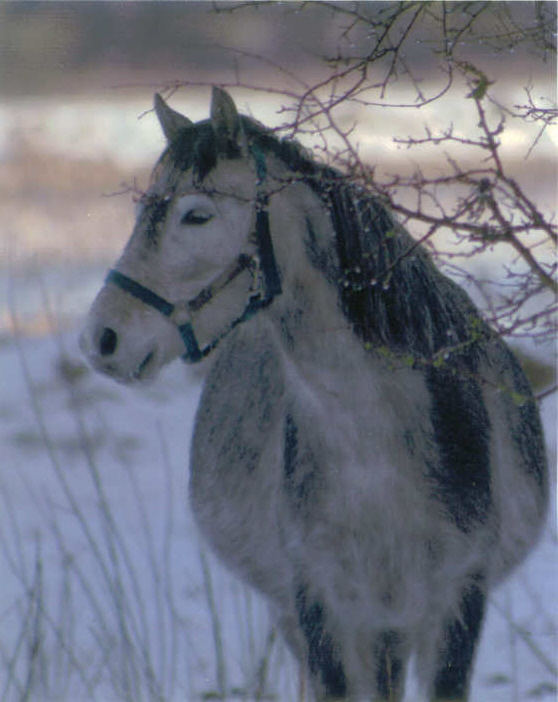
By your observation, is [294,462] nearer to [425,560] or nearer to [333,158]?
Answer: [425,560]

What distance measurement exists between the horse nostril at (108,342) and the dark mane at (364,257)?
0.49 metres

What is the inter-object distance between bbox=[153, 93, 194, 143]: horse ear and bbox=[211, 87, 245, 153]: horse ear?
186 mm

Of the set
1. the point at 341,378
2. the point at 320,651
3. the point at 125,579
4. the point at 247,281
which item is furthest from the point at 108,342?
the point at 125,579

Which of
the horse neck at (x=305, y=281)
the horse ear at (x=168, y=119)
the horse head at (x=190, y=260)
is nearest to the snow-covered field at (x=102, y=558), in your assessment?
the horse ear at (x=168, y=119)

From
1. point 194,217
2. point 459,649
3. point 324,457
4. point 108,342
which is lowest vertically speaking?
point 459,649

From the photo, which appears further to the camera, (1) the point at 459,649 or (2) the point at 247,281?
(1) the point at 459,649

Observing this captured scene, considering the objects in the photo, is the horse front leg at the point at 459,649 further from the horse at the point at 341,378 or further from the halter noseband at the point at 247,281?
the halter noseband at the point at 247,281

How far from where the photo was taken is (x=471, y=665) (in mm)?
3191

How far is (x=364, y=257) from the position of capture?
2.77 m

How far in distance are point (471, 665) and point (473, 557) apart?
42 centimetres

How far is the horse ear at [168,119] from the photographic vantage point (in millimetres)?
2885

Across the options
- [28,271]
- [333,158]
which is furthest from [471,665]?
[28,271]

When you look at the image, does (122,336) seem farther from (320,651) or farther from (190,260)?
(320,651)

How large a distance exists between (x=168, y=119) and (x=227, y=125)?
10.0 inches
